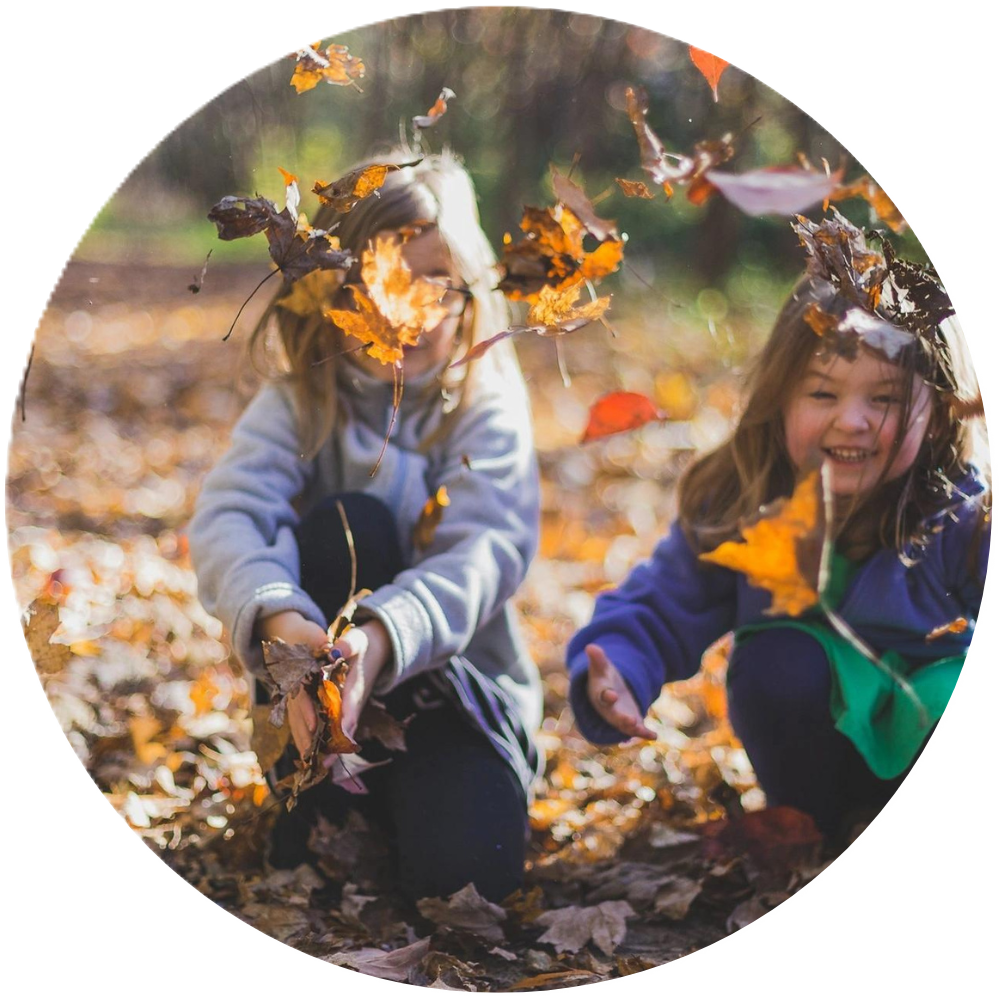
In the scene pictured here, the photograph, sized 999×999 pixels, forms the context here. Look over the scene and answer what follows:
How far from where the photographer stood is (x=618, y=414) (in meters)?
2.56

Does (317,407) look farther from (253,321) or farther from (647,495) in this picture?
(647,495)

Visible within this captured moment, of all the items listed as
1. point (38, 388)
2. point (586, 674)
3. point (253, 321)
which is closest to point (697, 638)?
point (586, 674)

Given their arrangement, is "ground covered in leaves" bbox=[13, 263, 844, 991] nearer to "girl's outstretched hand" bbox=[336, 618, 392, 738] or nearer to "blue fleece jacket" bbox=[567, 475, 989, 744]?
"blue fleece jacket" bbox=[567, 475, 989, 744]

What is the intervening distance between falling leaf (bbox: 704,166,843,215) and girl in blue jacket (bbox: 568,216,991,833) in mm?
52

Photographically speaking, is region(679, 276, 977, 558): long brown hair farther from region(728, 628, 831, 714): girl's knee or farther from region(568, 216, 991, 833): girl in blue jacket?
region(728, 628, 831, 714): girl's knee

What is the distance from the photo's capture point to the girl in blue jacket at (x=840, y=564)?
257 centimetres

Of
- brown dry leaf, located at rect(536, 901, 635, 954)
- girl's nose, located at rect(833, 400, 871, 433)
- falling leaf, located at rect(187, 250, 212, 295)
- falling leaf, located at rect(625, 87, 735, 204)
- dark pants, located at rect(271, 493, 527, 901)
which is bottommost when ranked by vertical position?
brown dry leaf, located at rect(536, 901, 635, 954)

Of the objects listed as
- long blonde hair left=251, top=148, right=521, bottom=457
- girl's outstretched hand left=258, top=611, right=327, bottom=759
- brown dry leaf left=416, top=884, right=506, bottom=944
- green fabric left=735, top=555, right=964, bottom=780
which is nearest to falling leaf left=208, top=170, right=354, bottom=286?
long blonde hair left=251, top=148, right=521, bottom=457

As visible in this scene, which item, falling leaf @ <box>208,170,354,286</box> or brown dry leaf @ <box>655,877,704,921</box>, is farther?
brown dry leaf @ <box>655,877,704,921</box>

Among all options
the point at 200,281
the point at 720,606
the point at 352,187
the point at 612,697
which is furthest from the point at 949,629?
the point at 200,281

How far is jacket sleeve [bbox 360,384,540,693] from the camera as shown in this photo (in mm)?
2533

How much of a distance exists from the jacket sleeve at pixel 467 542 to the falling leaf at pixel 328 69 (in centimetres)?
69

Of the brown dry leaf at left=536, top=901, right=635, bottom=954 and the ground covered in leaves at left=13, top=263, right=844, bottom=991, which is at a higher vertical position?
the ground covered in leaves at left=13, top=263, right=844, bottom=991

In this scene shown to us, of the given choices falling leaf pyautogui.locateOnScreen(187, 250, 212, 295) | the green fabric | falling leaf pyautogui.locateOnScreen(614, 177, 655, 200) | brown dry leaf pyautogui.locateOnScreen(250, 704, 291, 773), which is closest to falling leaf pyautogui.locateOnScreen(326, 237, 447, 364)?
falling leaf pyautogui.locateOnScreen(187, 250, 212, 295)
